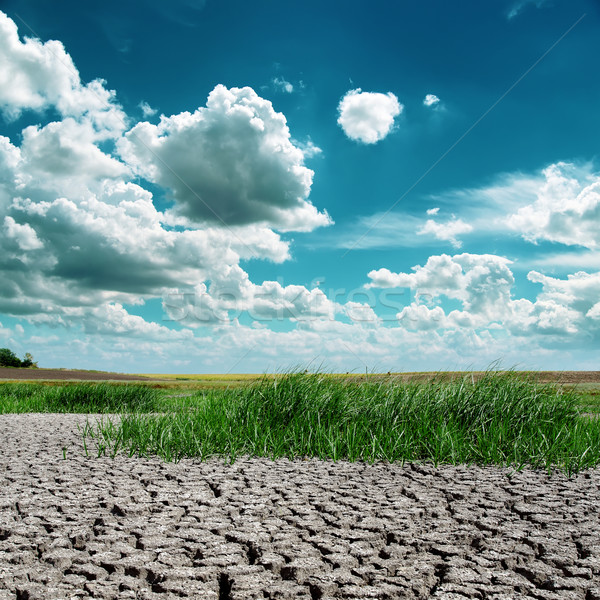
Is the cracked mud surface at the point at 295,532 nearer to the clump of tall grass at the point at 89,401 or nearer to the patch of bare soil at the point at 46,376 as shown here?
the clump of tall grass at the point at 89,401

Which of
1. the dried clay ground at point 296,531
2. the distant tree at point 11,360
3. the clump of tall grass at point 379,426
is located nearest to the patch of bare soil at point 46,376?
the distant tree at point 11,360

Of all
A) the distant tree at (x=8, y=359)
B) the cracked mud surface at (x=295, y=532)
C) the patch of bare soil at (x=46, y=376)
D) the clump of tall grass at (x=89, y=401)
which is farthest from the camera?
the distant tree at (x=8, y=359)

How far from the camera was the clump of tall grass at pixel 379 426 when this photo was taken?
4266 millimetres

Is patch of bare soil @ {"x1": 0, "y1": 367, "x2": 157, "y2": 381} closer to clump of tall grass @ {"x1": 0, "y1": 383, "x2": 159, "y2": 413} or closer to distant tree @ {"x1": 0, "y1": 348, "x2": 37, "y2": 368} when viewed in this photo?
distant tree @ {"x1": 0, "y1": 348, "x2": 37, "y2": 368}

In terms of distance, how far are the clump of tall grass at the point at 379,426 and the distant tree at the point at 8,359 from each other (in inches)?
990

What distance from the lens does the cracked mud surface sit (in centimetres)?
211

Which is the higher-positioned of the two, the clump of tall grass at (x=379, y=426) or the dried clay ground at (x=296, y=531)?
the clump of tall grass at (x=379, y=426)

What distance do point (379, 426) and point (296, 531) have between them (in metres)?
2.34

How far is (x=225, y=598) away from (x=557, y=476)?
9.90ft

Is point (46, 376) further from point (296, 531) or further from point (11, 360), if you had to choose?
point (296, 531)

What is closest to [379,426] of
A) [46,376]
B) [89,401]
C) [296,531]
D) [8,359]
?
[296,531]

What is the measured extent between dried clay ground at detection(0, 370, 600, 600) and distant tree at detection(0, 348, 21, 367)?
2607 cm

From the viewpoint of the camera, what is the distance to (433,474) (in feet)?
12.3

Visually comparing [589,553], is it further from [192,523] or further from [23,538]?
[23,538]
